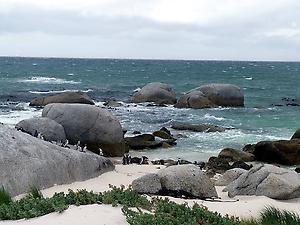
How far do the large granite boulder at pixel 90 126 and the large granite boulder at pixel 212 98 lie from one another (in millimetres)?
19999

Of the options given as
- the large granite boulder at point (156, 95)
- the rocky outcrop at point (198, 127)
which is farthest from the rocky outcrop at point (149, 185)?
the large granite boulder at point (156, 95)

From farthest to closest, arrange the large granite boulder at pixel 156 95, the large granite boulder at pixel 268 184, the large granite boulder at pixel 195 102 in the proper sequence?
the large granite boulder at pixel 156 95 < the large granite boulder at pixel 195 102 < the large granite boulder at pixel 268 184

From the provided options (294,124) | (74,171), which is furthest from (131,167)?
(294,124)

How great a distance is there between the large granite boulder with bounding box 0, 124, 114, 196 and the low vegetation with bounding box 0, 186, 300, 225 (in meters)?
4.01

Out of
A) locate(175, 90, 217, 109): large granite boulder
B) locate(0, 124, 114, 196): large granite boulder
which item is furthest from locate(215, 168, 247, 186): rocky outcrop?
locate(175, 90, 217, 109): large granite boulder

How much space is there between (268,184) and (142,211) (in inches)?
239

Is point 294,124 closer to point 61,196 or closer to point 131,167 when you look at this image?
point 131,167

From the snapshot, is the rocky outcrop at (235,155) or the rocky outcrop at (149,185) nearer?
the rocky outcrop at (149,185)

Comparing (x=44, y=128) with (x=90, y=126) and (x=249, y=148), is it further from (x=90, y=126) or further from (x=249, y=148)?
(x=249, y=148)

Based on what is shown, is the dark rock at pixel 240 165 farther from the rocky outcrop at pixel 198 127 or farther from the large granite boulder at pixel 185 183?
the rocky outcrop at pixel 198 127

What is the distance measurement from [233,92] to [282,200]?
3089 cm

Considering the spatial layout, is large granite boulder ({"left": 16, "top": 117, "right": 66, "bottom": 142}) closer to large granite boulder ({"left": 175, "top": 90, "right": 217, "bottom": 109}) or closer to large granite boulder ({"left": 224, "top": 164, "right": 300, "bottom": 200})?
large granite boulder ({"left": 224, "top": 164, "right": 300, "bottom": 200})

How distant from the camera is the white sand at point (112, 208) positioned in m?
7.69

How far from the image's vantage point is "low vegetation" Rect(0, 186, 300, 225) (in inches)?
293
